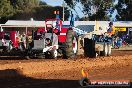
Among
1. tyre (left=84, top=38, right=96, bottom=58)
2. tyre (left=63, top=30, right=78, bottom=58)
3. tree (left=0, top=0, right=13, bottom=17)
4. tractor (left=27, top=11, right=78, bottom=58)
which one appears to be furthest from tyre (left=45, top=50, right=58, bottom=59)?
tree (left=0, top=0, right=13, bottom=17)

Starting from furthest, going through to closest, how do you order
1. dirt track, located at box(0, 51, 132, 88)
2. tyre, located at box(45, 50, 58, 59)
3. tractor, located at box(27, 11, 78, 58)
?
tyre, located at box(45, 50, 58, 59)
tractor, located at box(27, 11, 78, 58)
dirt track, located at box(0, 51, 132, 88)

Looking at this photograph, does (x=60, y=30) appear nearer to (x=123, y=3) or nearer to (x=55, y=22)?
(x=55, y=22)

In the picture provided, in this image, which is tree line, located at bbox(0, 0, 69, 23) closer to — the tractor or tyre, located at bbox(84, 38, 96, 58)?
the tractor

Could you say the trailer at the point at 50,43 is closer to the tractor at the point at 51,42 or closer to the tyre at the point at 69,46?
the tractor at the point at 51,42

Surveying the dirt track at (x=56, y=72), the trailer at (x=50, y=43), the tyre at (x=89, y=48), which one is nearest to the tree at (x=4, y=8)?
the trailer at (x=50, y=43)

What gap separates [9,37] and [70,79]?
18043mm

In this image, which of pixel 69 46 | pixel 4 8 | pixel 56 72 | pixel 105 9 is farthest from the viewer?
pixel 105 9

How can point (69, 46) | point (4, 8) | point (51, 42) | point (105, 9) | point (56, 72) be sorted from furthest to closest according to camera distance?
point (105, 9) → point (4, 8) → point (51, 42) → point (69, 46) → point (56, 72)

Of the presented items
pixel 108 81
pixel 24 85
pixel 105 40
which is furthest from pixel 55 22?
pixel 108 81

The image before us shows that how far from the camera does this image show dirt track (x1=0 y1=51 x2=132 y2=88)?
13.8 m

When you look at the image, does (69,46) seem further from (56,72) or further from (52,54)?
(56,72)

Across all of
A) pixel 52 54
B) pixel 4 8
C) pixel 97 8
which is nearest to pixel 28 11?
pixel 97 8

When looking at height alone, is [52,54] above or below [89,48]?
below

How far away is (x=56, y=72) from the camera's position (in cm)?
1781
